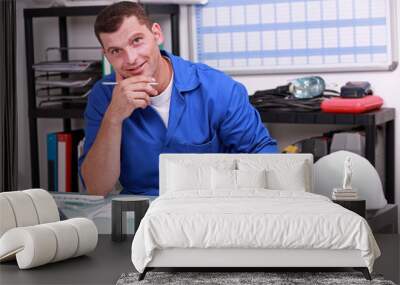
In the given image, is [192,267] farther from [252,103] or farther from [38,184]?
[38,184]

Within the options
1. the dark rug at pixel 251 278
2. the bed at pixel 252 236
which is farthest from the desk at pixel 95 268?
the bed at pixel 252 236

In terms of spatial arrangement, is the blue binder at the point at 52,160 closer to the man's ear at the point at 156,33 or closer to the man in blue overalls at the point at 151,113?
the man in blue overalls at the point at 151,113

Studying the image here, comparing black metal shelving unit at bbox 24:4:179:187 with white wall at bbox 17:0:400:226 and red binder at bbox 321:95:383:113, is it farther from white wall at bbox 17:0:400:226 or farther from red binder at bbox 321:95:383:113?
Result: red binder at bbox 321:95:383:113

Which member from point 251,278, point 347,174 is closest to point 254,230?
point 251,278

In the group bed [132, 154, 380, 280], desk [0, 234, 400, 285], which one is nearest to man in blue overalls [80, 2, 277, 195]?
desk [0, 234, 400, 285]

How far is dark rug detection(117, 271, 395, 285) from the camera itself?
10.2 feet

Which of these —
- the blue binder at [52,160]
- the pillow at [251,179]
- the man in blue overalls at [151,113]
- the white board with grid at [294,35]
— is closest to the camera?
the pillow at [251,179]

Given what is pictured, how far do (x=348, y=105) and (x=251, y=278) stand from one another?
1408 mm

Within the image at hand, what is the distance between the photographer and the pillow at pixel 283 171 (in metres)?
3.66

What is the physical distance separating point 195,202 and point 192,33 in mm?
1796

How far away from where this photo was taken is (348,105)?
4.27m

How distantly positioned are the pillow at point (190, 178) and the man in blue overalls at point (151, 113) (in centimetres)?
51

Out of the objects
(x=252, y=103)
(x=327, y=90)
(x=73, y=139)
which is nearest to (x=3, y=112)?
(x=73, y=139)

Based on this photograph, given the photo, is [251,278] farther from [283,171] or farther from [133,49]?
[133,49]
